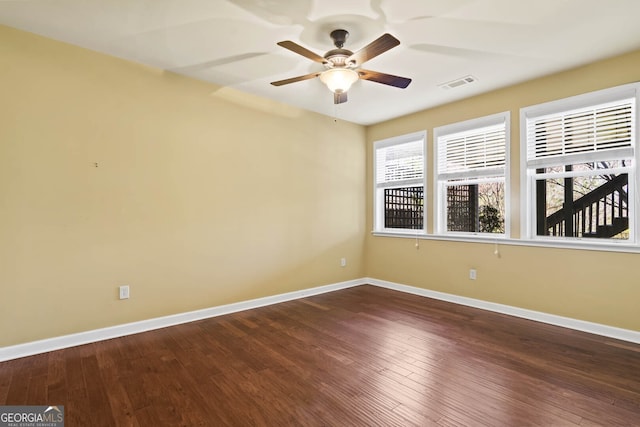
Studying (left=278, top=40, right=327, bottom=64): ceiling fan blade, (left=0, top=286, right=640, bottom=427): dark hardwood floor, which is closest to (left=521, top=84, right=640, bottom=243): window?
(left=0, top=286, right=640, bottom=427): dark hardwood floor

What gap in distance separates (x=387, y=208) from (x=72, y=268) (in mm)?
4249

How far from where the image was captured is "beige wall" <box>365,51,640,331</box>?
3.04 meters

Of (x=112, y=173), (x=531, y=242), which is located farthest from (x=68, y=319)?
(x=531, y=242)

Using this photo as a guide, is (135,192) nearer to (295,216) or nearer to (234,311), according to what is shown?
(234,311)

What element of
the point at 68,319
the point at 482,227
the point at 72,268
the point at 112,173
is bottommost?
the point at 68,319

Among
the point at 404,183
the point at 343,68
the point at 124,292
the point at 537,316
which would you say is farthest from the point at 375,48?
the point at 537,316

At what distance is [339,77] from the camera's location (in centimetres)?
258

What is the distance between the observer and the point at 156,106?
3.33 meters

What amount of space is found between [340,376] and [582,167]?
3258 millimetres

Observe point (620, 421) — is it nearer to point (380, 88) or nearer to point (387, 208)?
point (380, 88)

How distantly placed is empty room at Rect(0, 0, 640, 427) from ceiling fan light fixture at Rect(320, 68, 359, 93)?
1.0 inches

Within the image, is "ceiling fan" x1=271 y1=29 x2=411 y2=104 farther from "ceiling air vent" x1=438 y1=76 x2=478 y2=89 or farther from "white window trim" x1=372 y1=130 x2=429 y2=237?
"white window trim" x1=372 y1=130 x2=429 y2=237

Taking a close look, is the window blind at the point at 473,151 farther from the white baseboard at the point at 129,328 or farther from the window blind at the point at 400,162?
the white baseboard at the point at 129,328

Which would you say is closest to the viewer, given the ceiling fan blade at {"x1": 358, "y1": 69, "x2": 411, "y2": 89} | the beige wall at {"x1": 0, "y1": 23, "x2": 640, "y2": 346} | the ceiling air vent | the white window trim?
the ceiling fan blade at {"x1": 358, "y1": 69, "x2": 411, "y2": 89}
